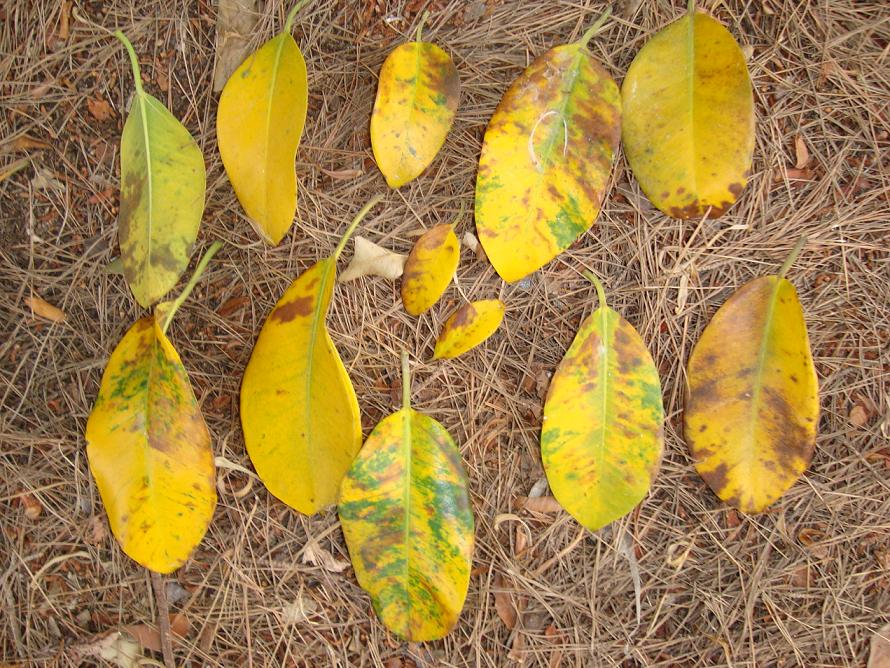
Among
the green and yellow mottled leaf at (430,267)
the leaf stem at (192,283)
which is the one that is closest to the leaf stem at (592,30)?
the green and yellow mottled leaf at (430,267)

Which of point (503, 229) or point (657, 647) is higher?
point (503, 229)

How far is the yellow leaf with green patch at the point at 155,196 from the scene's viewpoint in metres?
1.23

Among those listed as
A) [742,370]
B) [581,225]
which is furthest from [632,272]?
[742,370]

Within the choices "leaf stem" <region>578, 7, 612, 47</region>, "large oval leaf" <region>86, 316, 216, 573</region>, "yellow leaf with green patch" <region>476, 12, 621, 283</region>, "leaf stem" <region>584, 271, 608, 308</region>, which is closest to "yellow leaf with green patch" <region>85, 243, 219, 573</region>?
"large oval leaf" <region>86, 316, 216, 573</region>

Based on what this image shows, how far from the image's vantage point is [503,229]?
1.20m

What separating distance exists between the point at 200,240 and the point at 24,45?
1.58ft

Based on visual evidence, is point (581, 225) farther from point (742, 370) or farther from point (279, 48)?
point (279, 48)

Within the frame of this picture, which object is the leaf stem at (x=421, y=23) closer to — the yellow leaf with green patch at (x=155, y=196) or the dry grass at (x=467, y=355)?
the dry grass at (x=467, y=355)

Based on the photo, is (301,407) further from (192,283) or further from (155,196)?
(155,196)

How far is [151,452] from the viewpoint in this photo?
4.00 feet

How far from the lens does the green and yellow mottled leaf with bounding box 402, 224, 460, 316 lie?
1.21m

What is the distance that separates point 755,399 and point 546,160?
21.8 inches

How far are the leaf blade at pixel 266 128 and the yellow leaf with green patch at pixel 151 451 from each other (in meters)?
0.26

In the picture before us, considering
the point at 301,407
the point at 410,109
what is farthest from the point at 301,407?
the point at 410,109
